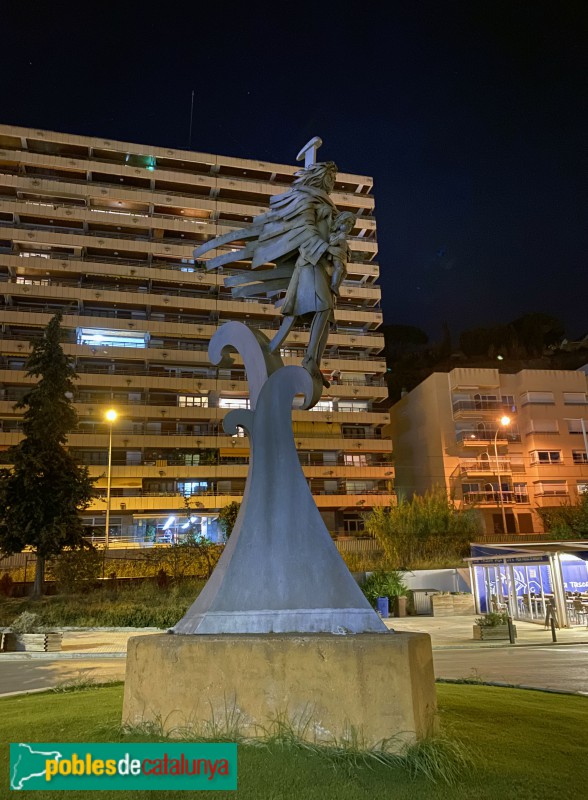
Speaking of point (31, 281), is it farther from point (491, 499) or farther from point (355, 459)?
point (491, 499)

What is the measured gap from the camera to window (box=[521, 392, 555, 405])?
50625mm

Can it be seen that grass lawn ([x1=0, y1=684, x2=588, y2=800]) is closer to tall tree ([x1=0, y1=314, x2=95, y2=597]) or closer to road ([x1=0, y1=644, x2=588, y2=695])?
road ([x1=0, y1=644, x2=588, y2=695])

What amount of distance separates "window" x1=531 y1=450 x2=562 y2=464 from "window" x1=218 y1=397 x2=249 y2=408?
2317 centimetres

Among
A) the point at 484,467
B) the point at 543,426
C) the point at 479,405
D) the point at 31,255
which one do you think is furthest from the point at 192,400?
the point at 543,426

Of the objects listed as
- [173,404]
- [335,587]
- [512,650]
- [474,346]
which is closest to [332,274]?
[335,587]

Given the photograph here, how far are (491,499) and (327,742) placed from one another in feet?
151

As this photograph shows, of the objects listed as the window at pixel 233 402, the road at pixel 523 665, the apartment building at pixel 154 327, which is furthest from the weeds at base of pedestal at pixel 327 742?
the window at pixel 233 402

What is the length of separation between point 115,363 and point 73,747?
164 feet

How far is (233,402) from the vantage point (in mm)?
54344

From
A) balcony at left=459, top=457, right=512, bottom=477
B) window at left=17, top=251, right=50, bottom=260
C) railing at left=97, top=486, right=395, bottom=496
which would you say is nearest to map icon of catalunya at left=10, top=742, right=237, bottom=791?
railing at left=97, top=486, right=395, bottom=496

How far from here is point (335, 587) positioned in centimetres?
681

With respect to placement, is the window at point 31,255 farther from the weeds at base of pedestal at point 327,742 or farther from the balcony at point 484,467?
the weeds at base of pedestal at point 327,742

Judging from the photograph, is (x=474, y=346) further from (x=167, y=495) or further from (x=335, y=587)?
(x=335, y=587)

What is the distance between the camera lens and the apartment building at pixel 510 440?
49125 millimetres
